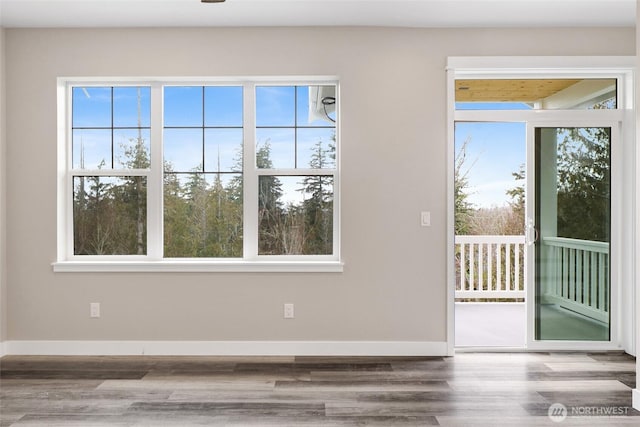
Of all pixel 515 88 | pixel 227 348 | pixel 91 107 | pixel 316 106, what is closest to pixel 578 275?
pixel 515 88

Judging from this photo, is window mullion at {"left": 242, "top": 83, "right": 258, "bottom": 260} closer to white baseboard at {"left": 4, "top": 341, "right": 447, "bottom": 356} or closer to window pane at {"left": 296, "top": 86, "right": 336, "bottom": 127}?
window pane at {"left": 296, "top": 86, "right": 336, "bottom": 127}

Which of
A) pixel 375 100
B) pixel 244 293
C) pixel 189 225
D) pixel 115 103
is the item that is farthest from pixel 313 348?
pixel 115 103

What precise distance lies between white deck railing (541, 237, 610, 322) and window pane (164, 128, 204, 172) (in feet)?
9.78

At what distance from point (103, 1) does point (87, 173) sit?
4.51 feet

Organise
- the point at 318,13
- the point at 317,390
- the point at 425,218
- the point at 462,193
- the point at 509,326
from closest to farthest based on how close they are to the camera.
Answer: the point at 317,390 → the point at 318,13 → the point at 425,218 → the point at 509,326 → the point at 462,193

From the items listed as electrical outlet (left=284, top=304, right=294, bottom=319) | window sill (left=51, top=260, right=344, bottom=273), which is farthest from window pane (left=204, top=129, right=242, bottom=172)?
electrical outlet (left=284, top=304, right=294, bottom=319)

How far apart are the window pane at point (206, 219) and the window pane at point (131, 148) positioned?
0.84 ft

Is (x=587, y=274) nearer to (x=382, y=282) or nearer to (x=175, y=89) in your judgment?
(x=382, y=282)

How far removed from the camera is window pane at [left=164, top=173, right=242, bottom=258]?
4.03m

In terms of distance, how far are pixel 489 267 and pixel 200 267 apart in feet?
12.5

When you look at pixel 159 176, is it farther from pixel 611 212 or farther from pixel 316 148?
pixel 611 212

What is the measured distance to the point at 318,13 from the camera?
11.8 ft

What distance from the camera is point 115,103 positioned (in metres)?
4.05

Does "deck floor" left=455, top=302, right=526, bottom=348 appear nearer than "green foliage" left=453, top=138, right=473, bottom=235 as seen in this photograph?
Yes
